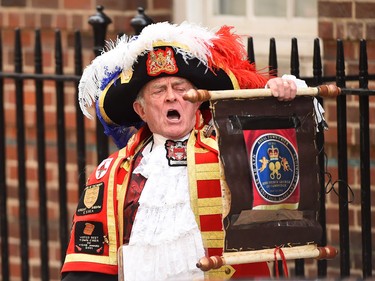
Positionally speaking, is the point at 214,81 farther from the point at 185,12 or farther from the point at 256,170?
the point at 185,12

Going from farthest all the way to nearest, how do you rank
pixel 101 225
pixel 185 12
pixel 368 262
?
pixel 185 12
pixel 368 262
pixel 101 225

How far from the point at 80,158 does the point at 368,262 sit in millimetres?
1696

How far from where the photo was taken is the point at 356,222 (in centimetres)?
733

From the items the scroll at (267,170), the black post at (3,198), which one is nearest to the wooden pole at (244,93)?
the scroll at (267,170)

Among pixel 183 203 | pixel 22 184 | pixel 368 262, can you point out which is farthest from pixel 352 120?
pixel 183 203

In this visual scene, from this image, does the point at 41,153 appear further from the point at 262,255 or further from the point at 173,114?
the point at 262,255

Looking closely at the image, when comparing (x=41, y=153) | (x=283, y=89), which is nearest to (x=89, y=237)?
(x=283, y=89)

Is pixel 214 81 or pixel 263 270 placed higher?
pixel 214 81

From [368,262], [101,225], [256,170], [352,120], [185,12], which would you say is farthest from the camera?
[185,12]

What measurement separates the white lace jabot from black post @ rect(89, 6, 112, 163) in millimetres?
1800

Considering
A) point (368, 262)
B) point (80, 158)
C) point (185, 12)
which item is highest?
point (185, 12)

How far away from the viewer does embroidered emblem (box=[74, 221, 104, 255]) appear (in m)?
5.33

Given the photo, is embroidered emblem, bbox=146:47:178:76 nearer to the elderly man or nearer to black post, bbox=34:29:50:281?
the elderly man

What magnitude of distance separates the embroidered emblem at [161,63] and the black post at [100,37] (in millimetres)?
1696
